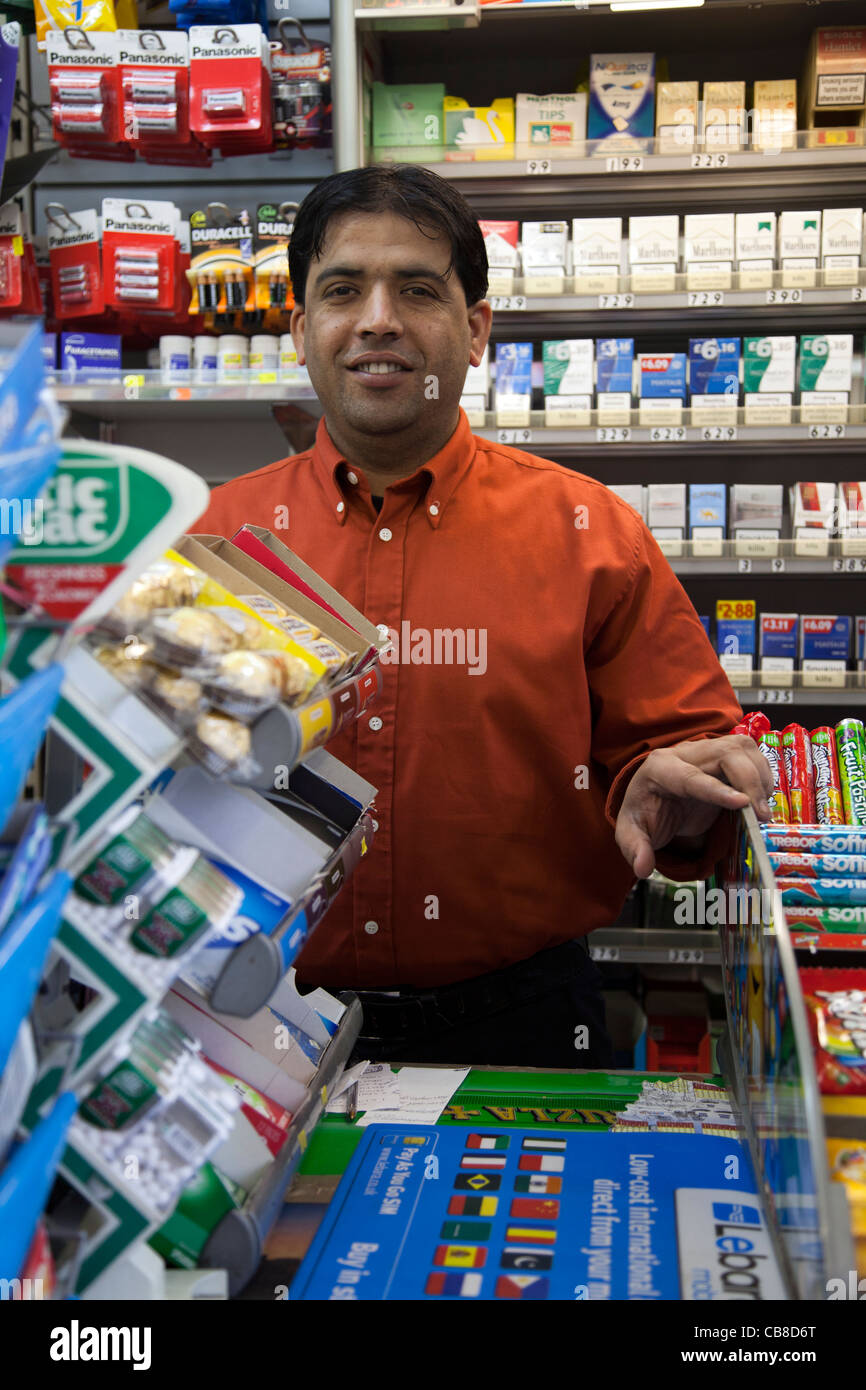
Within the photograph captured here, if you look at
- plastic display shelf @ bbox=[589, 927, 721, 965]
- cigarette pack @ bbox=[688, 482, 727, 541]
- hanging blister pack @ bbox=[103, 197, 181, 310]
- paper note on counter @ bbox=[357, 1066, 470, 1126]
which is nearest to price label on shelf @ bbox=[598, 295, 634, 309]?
cigarette pack @ bbox=[688, 482, 727, 541]

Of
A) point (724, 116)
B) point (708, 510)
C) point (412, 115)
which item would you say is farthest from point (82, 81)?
point (708, 510)

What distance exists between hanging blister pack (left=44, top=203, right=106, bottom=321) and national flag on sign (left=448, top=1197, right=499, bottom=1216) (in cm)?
288

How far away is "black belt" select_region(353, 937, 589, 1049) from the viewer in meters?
1.57

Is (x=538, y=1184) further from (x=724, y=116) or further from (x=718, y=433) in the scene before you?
(x=724, y=116)

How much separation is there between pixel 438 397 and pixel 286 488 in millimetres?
343

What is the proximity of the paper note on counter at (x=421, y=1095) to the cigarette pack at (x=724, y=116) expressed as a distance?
2903 mm

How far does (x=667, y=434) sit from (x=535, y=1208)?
2.63 meters

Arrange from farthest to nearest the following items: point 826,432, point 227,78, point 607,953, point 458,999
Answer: point 607,953
point 826,432
point 227,78
point 458,999

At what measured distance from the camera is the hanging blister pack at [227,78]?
302 centimetres

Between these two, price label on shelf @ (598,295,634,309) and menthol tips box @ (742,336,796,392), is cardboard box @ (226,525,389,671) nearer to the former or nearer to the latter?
price label on shelf @ (598,295,634,309)

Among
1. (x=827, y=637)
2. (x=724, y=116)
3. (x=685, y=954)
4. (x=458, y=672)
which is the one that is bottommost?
(x=685, y=954)

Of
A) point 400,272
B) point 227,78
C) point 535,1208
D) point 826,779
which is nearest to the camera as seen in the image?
point 535,1208

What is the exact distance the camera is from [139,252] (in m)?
3.10

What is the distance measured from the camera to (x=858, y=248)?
3.16 meters
